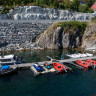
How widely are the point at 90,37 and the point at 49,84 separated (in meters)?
40.6

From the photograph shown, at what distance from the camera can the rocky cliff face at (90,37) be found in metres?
58.2

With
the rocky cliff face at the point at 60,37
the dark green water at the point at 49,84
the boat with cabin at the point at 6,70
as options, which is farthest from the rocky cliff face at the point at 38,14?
the dark green water at the point at 49,84

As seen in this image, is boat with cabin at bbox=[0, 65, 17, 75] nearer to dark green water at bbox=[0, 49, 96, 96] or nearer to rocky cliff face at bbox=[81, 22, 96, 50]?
dark green water at bbox=[0, 49, 96, 96]

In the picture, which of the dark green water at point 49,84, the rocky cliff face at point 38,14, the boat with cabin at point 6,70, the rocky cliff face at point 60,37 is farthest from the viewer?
the rocky cliff face at point 38,14

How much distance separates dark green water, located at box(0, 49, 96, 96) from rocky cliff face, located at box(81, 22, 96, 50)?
91.6ft

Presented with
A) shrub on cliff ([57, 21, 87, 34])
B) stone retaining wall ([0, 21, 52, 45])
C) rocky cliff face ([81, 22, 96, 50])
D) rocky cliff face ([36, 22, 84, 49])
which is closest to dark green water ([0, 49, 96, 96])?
rocky cliff face ([81, 22, 96, 50])

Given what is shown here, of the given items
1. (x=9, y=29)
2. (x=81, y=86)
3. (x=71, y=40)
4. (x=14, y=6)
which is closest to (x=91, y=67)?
(x=81, y=86)

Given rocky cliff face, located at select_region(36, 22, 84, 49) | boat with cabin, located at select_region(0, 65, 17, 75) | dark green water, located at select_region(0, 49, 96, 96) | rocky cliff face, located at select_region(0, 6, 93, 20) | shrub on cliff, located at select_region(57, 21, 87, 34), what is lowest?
dark green water, located at select_region(0, 49, 96, 96)

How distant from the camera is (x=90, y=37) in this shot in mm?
60438

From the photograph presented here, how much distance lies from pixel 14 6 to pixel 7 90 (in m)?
55.7

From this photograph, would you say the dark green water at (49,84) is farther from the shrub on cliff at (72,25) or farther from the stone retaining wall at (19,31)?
the shrub on cliff at (72,25)

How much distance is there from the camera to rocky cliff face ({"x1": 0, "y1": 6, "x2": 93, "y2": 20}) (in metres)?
67.6

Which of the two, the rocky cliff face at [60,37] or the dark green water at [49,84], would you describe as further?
the rocky cliff face at [60,37]

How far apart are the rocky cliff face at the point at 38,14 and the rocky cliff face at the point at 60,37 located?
41.4ft
